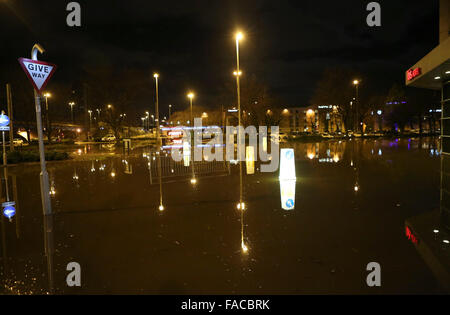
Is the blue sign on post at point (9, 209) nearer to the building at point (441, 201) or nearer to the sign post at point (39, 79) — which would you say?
the sign post at point (39, 79)

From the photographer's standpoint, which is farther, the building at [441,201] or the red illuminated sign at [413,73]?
the red illuminated sign at [413,73]

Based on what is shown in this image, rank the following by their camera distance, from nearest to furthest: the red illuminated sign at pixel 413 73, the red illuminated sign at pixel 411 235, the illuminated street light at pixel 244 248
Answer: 1. the illuminated street light at pixel 244 248
2. the red illuminated sign at pixel 411 235
3. the red illuminated sign at pixel 413 73

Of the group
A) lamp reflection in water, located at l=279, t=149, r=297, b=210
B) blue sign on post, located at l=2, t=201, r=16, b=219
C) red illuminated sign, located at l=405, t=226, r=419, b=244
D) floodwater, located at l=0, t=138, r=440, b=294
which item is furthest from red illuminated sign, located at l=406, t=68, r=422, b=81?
blue sign on post, located at l=2, t=201, r=16, b=219

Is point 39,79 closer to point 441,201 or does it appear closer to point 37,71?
point 37,71

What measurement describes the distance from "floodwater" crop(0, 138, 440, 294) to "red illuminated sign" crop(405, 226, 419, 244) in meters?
0.12

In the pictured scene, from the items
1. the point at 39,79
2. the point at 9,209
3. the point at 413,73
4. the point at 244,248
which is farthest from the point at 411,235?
the point at 413,73

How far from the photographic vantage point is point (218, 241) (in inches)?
235

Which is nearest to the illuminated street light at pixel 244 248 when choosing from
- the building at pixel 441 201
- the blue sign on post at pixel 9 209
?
the building at pixel 441 201

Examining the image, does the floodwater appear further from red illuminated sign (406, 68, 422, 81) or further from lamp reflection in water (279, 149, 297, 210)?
red illuminated sign (406, 68, 422, 81)

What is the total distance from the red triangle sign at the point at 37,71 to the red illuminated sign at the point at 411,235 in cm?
851

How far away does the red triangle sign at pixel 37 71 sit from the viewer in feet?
23.5

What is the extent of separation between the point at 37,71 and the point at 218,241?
5.70 meters
